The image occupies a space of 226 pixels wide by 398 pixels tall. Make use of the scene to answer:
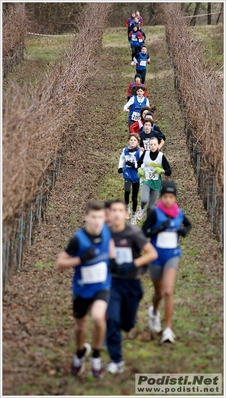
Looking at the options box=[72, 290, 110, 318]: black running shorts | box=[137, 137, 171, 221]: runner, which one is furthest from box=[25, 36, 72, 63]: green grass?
box=[72, 290, 110, 318]: black running shorts

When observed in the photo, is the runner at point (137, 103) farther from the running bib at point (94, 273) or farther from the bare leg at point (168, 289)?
the running bib at point (94, 273)

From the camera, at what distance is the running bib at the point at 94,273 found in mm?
8703

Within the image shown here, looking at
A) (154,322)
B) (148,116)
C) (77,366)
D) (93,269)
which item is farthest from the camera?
(148,116)

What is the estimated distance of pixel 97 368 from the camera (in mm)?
8906

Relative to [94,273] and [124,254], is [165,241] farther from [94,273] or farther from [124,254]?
[94,273]

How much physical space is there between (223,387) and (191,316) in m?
2.01

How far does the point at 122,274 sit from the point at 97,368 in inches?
45.0

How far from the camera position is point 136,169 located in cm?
1549

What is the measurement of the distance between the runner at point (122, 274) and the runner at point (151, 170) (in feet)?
16.9

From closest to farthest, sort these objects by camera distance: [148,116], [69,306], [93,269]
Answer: [93,269] → [69,306] → [148,116]

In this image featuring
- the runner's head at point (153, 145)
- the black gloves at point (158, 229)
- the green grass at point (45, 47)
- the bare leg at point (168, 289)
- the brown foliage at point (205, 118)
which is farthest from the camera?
the green grass at point (45, 47)

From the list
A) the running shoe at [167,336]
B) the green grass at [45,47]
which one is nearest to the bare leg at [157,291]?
the running shoe at [167,336]

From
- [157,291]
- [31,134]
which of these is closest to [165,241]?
[157,291]

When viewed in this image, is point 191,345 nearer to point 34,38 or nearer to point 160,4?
point 34,38
